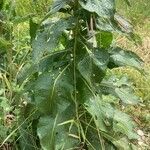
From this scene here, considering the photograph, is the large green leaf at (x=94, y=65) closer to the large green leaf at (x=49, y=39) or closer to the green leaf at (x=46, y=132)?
the large green leaf at (x=49, y=39)

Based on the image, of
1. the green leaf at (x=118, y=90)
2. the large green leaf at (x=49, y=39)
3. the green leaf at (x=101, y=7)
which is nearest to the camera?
the green leaf at (x=101, y=7)

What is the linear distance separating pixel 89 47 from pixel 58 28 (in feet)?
0.60

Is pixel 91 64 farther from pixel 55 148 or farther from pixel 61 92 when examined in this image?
pixel 55 148

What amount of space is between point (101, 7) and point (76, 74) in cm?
39

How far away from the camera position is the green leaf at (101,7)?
2.07 meters

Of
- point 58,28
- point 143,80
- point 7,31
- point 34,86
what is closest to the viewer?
point 58,28

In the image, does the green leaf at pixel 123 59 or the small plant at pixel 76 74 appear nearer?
the small plant at pixel 76 74

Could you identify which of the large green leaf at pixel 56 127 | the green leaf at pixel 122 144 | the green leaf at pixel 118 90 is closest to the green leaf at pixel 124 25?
the green leaf at pixel 118 90

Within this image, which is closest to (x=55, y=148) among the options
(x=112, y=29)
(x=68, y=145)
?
(x=68, y=145)

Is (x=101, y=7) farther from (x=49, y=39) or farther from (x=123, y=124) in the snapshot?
(x=123, y=124)

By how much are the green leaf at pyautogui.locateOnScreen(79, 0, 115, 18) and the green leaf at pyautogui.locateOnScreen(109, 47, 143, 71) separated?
309 mm

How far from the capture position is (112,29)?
2215mm

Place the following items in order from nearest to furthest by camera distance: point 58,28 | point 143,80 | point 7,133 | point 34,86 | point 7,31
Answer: point 58,28 < point 34,86 < point 7,133 < point 7,31 < point 143,80


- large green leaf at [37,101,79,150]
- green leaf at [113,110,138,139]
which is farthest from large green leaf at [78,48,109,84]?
green leaf at [113,110,138,139]
